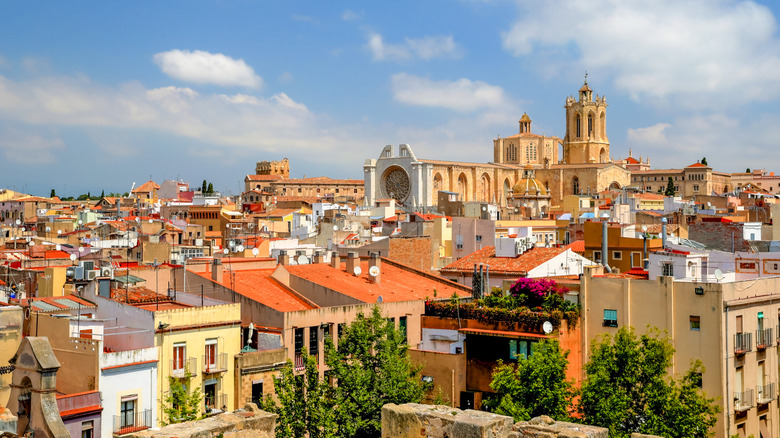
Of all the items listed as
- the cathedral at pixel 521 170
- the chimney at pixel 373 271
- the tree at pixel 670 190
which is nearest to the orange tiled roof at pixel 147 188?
the cathedral at pixel 521 170

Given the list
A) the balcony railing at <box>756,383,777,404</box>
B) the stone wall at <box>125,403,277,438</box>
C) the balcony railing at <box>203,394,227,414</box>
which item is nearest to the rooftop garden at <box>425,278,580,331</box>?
the balcony railing at <box>756,383,777,404</box>

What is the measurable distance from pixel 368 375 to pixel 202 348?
12.2 feet

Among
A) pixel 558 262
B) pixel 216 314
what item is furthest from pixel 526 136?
pixel 216 314

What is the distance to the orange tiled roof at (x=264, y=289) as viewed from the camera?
24609mm

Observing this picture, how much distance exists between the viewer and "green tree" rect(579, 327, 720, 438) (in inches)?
728

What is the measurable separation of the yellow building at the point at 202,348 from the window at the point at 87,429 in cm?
189

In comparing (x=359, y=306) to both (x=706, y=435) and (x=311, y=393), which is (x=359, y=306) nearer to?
(x=311, y=393)

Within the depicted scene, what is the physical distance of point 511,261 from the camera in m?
31.3

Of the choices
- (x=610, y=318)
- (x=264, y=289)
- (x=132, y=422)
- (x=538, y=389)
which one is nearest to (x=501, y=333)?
(x=610, y=318)

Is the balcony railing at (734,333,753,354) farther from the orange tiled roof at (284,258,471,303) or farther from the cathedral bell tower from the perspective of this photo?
the cathedral bell tower

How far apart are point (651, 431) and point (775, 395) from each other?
5.78 m

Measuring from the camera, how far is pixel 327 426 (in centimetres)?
1905

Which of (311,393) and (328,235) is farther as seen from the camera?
(328,235)

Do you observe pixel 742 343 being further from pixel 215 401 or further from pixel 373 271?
pixel 373 271
